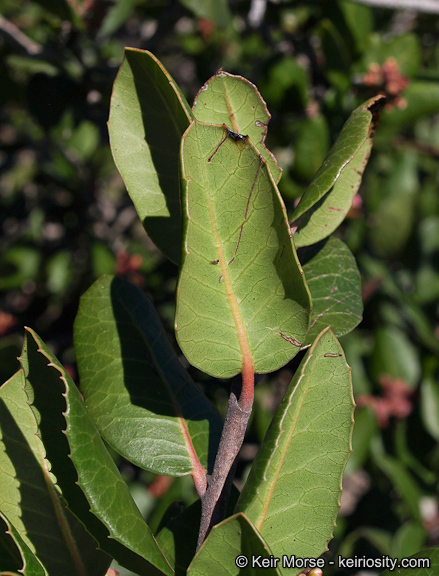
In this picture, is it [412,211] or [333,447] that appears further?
[412,211]

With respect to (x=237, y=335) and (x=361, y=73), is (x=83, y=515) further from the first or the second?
(x=361, y=73)

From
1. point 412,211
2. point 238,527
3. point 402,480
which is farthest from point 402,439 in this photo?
point 238,527

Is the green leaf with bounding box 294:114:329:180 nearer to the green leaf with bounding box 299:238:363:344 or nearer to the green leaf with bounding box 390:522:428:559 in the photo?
the green leaf with bounding box 299:238:363:344

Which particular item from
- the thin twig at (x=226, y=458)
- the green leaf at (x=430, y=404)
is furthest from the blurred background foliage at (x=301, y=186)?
the thin twig at (x=226, y=458)

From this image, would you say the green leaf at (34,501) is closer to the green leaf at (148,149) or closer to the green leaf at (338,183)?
the green leaf at (148,149)

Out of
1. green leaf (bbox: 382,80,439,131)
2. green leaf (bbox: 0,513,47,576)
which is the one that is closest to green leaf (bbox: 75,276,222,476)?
green leaf (bbox: 0,513,47,576)

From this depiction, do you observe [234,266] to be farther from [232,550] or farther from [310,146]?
[310,146]
